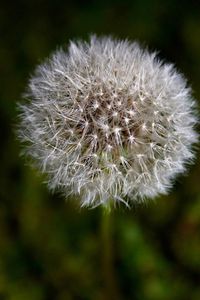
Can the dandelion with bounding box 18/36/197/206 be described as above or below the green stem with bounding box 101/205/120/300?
above

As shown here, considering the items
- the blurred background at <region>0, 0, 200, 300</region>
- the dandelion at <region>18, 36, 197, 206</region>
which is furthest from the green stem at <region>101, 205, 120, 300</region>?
the dandelion at <region>18, 36, 197, 206</region>

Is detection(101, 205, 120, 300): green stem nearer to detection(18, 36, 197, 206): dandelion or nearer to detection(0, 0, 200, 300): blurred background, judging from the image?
detection(0, 0, 200, 300): blurred background

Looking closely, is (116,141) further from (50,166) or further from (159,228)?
(159,228)

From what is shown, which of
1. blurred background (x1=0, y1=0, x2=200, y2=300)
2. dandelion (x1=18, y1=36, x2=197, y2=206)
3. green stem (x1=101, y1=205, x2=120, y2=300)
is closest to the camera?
dandelion (x1=18, y1=36, x2=197, y2=206)

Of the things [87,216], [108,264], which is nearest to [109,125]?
[108,264]

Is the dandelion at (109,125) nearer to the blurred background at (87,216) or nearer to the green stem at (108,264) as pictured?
the green stem at (108,264)

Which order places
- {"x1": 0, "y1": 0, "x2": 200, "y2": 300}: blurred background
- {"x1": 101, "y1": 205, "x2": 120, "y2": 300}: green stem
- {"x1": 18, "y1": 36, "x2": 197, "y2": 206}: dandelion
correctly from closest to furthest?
{"x1": 18, "y1": 36, "x2": 197, "y2": 206}: dandelion < {"x1": 101, "y1": 205, "x2": 120, "y2": 300}: green stem < {"x1": 0, "y1": 0, "x2": 200, "y2": 300}: blurred background

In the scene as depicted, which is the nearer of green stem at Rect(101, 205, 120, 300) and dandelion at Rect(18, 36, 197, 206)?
dandelion at Rect(18, 36, 197, 206)
